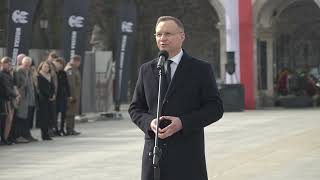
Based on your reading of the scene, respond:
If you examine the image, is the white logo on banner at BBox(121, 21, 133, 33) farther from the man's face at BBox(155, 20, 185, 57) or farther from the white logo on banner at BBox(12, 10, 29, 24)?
the man's face at BBox(155, 20, 185, 57)

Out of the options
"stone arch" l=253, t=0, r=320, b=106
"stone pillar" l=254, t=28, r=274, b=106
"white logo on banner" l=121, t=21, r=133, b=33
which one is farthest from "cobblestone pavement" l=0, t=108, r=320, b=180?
"stone arch" l=253, t=0, r=320, b=106

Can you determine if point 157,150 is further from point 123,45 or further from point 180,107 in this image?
point 123,45

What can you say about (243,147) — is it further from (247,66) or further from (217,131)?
(247,66)

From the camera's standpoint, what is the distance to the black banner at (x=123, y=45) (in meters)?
22.6

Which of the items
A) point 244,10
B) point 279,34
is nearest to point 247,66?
point 244,10

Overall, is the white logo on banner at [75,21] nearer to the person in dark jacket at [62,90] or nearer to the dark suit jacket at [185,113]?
the person in dark jacket at [62,90]

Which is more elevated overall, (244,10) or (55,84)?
(244,10)

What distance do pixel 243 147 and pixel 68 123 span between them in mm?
4996

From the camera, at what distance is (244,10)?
1080 inches

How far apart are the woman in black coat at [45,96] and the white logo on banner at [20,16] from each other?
10.5 feet

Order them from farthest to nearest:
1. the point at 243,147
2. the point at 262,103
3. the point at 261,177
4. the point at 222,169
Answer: the point at 262,103 < the point at 243,147 < the point at 222,169 < the point at 261,177

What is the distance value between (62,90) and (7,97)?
222cm

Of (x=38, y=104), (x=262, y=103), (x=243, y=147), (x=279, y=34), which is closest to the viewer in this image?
(x=243, y=147)

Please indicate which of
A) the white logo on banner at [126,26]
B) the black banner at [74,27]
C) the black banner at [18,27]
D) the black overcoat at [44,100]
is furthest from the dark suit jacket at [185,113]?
the white logo on banner at [126,26]
